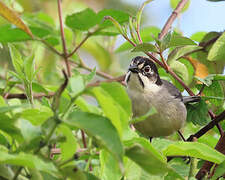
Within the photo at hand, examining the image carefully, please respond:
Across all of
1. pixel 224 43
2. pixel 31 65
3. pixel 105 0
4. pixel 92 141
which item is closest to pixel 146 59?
pixel 224 43

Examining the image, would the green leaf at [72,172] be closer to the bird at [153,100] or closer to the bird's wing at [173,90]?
the bird at [153,100]

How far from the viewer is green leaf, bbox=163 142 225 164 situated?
3.80 feet

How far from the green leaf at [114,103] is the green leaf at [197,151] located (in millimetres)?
352

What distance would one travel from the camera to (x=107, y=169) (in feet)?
3.99

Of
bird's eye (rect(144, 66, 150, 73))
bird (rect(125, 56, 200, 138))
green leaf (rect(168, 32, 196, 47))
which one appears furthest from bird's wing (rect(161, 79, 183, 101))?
green leaf (rect(168, 32, 196, 47))

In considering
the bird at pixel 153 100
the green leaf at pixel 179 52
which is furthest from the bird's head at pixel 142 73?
the green leaf at pixel 179 52

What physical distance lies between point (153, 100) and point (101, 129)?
6.10 ft

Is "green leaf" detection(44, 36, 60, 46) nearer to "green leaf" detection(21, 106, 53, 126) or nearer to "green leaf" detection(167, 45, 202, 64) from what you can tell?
"green leaf" detection(167, 45, 202, 64)

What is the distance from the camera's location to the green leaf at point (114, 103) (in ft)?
2.80

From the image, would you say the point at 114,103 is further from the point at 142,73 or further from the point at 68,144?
the point at 142,73

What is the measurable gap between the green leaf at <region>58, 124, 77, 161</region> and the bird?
4.42 ft

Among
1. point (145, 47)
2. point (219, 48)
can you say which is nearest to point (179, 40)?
point (145, 47)

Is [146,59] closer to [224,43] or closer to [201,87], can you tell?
[201,87]

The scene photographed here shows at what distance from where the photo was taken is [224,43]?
1.75 m
